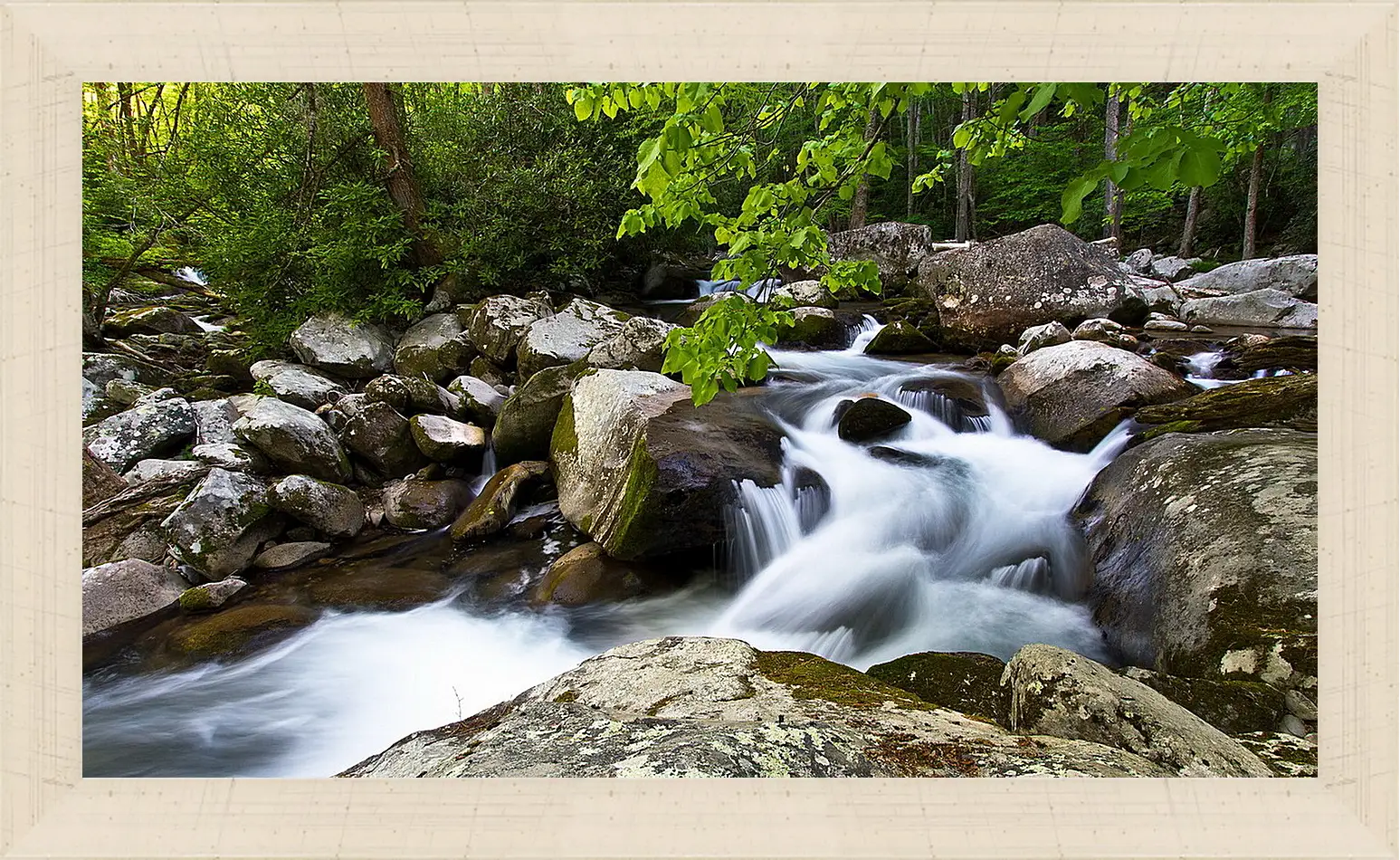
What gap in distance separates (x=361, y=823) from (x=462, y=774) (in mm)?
174

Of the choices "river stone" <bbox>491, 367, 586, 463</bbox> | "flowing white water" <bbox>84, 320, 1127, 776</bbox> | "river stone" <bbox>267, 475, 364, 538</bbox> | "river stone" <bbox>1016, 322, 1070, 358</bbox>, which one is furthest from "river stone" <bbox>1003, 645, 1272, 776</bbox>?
"river stone" <bbox>1016, 322, 1070, 358</bbox>

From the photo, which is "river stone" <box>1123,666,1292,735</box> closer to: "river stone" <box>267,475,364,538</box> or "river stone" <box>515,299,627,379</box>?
"river stone" <box>267,475,364,538</box>

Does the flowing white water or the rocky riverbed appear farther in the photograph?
the flowing white water

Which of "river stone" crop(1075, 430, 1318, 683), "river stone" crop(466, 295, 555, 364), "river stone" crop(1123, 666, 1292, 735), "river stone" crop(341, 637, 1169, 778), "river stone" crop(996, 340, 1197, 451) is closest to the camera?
"river stone" crop(341, 637, 1169, 778)

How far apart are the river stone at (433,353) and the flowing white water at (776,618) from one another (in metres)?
3.83

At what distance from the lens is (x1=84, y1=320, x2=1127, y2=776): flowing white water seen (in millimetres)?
3066

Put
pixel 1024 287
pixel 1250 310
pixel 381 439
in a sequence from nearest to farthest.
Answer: pixel 381 439 → pixel 1024 287 → pixel 1250 310

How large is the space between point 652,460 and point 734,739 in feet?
9.99

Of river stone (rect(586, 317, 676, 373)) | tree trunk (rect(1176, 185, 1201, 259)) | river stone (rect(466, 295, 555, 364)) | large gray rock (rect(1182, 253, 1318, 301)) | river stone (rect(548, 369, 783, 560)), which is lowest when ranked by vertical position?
river stone (rect(548, 369, 783, 560))

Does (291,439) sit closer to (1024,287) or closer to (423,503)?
(423,503)

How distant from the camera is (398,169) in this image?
774cm

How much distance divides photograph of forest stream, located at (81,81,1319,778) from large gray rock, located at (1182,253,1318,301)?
110 millimetres
